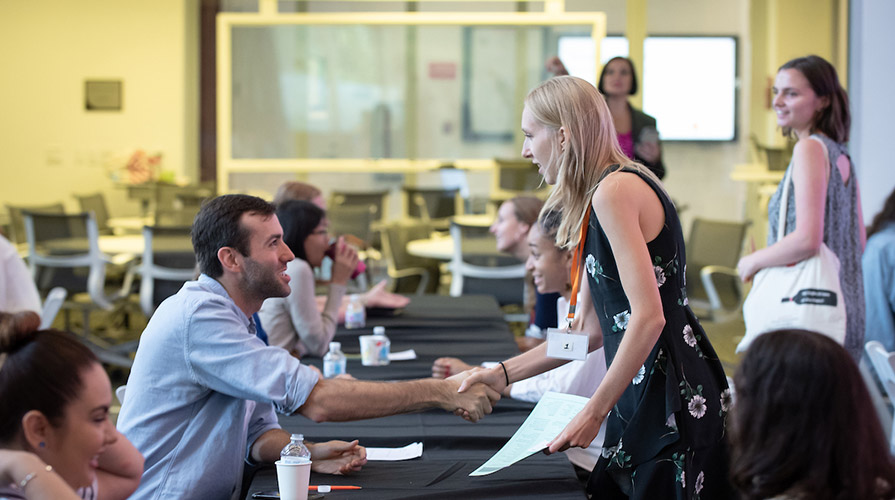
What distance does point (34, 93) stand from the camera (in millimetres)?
11289

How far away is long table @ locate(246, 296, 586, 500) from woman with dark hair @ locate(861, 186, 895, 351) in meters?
1.51

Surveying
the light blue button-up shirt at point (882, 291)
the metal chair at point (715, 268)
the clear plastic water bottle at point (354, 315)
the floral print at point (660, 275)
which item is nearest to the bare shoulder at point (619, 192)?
the floral print at point (660, 275)

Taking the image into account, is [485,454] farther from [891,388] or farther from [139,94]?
[139,94]

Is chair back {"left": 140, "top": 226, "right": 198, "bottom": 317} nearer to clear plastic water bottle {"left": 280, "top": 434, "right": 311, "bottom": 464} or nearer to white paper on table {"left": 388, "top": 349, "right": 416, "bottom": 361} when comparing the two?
white paper on table {"left": 388, "top": 349, "right": 416, "bottom": 361}

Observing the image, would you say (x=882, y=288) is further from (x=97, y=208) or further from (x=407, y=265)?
(x=97, y=208)

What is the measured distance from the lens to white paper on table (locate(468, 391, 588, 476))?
72.8 inches

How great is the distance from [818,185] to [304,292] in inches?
68.0

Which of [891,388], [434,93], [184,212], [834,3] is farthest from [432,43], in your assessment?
[891,388]

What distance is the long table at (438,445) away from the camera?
1.90 meters

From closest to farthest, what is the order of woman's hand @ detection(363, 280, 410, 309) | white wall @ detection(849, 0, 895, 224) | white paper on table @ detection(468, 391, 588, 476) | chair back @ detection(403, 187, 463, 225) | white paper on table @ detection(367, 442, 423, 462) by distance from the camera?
white paper on table @ detection(468, 391, 588, 476) → white paper on table @ detection(367, 442, 423, 462) → woman's hand @ detection(363, 280, 410, 309) → white wall @ detection(849, 0, 895, 224) → chair back @ detection(403, 187, 463, 225)

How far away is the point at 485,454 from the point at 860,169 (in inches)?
184

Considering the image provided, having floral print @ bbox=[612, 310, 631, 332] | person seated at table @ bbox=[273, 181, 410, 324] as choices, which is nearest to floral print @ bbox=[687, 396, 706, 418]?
floral print @ bbox=[612, 310, 631, 332]

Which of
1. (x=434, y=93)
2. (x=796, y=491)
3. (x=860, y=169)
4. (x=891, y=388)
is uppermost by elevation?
(x=434, y=93)

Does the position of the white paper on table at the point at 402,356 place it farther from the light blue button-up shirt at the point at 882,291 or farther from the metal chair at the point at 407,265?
the metal chair at the point at 407,265
